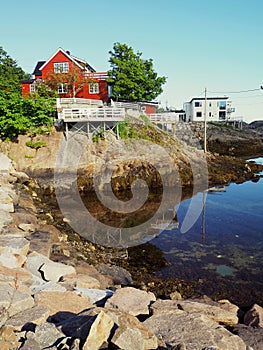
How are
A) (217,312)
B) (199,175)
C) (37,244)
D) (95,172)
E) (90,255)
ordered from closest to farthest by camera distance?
1. (217,312)
2. (37,244)
3. (90,255)
4. (95,172)
5. (199,175)

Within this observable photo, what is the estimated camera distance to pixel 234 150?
1849 inches

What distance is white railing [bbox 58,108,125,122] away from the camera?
2100 centimetres

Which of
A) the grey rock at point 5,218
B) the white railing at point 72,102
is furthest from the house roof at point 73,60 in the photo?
the grey rock at point 5,218

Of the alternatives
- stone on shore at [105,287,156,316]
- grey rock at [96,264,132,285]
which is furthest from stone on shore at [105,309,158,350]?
grey rock at [96,264,132,285]

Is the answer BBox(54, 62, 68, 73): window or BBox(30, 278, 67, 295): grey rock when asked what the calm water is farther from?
BBox(54, 62, 68, 73): window

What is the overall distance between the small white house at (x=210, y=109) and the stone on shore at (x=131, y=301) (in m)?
65.9

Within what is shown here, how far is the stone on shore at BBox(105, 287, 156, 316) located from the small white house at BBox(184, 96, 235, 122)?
216 feet

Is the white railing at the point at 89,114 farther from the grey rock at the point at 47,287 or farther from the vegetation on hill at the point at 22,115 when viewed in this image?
the grey rock at the point at 47,287

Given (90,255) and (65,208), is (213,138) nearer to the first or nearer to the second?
(65,208)

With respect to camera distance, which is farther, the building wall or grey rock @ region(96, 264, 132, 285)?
the building wall

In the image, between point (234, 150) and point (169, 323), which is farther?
point (234, 150)

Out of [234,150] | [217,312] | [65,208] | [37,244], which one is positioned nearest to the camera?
[217,312]

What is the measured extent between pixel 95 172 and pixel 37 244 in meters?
12.5

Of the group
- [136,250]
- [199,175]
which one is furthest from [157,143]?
[136,250]
